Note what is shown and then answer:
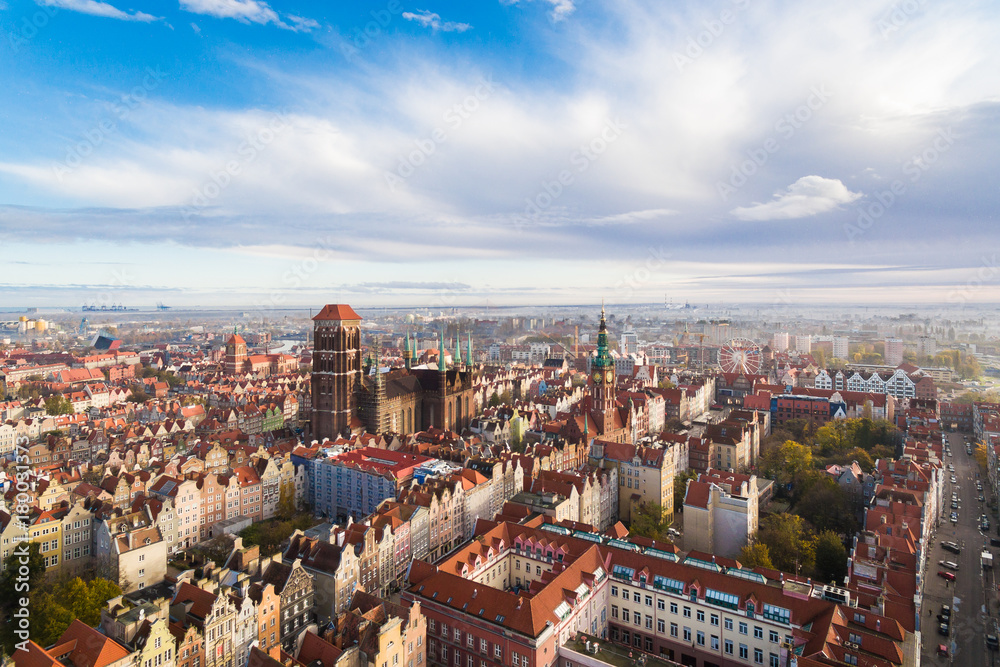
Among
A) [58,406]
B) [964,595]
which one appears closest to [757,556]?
[964,595]

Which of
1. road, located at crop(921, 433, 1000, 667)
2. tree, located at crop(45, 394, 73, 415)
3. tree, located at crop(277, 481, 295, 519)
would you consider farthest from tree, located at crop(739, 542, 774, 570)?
tree, located at crop(45, 394, 73, 415)

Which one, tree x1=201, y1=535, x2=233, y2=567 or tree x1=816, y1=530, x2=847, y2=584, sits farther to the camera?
tree x1=201, y1=535, x2=233, y2=567

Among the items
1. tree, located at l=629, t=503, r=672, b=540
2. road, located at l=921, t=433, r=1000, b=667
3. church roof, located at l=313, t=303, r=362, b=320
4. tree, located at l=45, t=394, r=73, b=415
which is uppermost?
church roof, located at l=313, t=303, r=362, b=320

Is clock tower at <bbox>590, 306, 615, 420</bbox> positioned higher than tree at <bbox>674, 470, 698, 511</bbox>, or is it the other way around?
clock tower at <bbox>590, 306, 615, 420</bbox>

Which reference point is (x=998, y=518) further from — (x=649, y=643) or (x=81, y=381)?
(x=81, y=381)

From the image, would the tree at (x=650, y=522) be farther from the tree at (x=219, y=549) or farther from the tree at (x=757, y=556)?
the tree at (x=219, y=549)

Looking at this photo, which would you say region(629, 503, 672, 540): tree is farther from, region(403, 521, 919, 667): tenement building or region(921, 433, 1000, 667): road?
region(921, 433, 1000, 667): road
